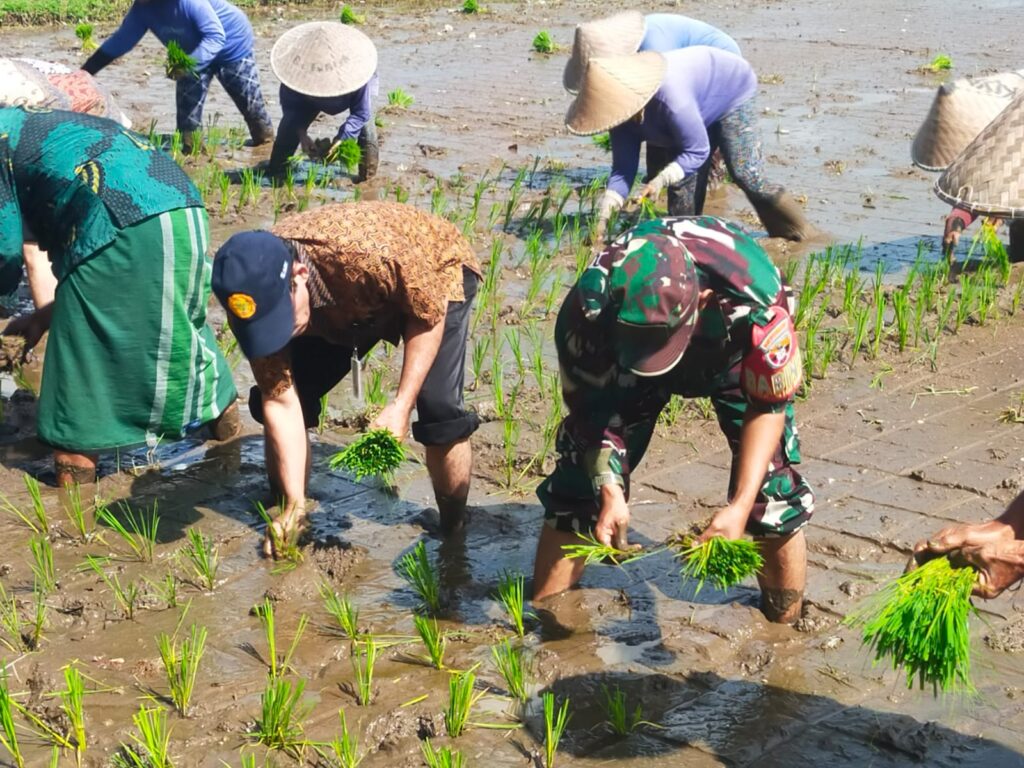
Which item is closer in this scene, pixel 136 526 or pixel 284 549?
pixel 284 549

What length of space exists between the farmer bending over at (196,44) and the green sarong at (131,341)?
4.61m

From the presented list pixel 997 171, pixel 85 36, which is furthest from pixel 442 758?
pixel 85 36

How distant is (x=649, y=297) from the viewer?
298 centimetres

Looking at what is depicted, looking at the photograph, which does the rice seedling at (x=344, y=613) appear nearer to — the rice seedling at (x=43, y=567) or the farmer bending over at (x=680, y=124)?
the rice seedling at (x=43, y=567)

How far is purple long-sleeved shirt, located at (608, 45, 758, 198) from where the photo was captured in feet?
23.1

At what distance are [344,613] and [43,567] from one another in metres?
0.95

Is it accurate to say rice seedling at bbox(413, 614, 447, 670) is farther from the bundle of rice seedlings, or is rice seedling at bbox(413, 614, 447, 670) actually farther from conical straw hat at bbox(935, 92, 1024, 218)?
conical straw hat at bbox(935, 92, 1024, 218)

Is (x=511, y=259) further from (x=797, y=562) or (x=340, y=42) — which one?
(x=797, y=562)

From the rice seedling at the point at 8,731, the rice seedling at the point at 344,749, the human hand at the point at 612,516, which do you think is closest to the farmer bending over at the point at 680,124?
the human hand at the point at 612,516

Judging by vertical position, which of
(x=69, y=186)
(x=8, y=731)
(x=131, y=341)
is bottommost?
(x=8, y=731)

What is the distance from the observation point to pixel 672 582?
417cm

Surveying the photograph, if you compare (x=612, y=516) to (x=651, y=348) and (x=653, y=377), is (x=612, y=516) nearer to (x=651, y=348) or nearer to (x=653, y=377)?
(x=653, y=377)

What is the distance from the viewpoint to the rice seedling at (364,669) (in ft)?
11.6

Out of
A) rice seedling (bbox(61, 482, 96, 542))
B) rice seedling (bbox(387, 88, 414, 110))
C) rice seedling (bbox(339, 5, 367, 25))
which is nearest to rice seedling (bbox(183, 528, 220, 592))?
rice seedling (bbox(61, 482, 96, 542))
